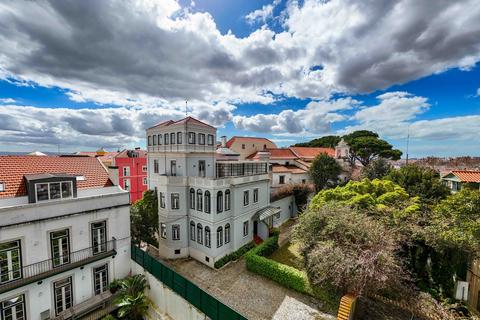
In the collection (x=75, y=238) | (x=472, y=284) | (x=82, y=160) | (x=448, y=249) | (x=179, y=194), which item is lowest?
(x=472, y=284)

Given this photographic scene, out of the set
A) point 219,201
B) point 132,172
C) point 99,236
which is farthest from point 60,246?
point 132,172

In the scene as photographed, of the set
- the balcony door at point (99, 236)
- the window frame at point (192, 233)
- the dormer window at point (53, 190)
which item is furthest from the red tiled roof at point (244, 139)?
the dormer window at point (53, 190)

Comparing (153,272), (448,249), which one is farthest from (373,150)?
(153,272)

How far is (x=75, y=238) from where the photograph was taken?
11977mm

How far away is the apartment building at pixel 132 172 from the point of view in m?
32.9

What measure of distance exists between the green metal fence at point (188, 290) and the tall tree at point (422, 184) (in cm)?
2055

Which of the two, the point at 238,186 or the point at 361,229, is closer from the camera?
the point at 361,229

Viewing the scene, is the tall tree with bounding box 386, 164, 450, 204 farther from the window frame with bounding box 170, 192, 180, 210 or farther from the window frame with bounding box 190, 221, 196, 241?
the window frame with bounding box 170, 192, 180, 210

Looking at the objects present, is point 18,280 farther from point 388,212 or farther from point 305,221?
point 388,212

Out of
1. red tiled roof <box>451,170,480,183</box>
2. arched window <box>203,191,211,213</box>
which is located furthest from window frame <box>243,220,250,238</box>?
red tiled roof <box>451,170,480,183</box>

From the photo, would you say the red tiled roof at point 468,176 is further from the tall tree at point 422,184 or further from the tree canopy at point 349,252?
the tree canopy at point 349,252

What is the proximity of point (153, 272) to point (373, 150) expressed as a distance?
4735 cm

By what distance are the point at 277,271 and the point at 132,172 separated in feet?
93.8

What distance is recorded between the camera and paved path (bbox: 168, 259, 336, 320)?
1213 cm
